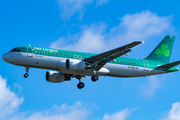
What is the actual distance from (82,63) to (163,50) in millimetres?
15392

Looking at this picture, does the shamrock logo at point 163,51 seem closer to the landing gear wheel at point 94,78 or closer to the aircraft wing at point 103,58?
the aircraft wing at point 103,58

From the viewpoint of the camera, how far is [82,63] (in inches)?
1423

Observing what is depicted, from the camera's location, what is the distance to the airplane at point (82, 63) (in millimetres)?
35750

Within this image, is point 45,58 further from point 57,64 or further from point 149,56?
point 149,56

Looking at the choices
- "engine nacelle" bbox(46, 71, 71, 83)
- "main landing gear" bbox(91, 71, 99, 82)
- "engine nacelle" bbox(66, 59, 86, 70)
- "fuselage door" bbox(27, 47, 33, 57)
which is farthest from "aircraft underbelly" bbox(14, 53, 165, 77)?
"engine nacelle" bbox(46, 71, 71, 83)

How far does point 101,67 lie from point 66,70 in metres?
4.44

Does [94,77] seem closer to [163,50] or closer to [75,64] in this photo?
[75,64]

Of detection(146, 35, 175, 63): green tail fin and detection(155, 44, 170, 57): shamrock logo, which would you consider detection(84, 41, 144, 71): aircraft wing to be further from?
detection(155, 44, 170, 57): shamrock logo

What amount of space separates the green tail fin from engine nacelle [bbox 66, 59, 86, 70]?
12.3 m

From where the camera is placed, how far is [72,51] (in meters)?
37.7

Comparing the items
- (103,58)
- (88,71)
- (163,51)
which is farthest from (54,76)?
(163,51)

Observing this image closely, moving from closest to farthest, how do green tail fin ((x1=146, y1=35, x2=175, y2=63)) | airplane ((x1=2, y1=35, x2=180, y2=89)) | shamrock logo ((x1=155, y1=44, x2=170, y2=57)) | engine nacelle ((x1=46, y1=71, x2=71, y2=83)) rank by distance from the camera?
airplane ((x1=2, y1=35, x2=180, y2=89)) < engine nacelle ((x1=46, y1=71, x2=71, y2=83)) < green tail fin ((x1=146, y1=35, x2=175, y2=63)) < shamrock logo ((x1=155, y1=44, x2=170, y2=57))

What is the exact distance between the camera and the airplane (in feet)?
117

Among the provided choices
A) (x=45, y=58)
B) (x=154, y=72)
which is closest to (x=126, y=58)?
(x=154, y=72)
